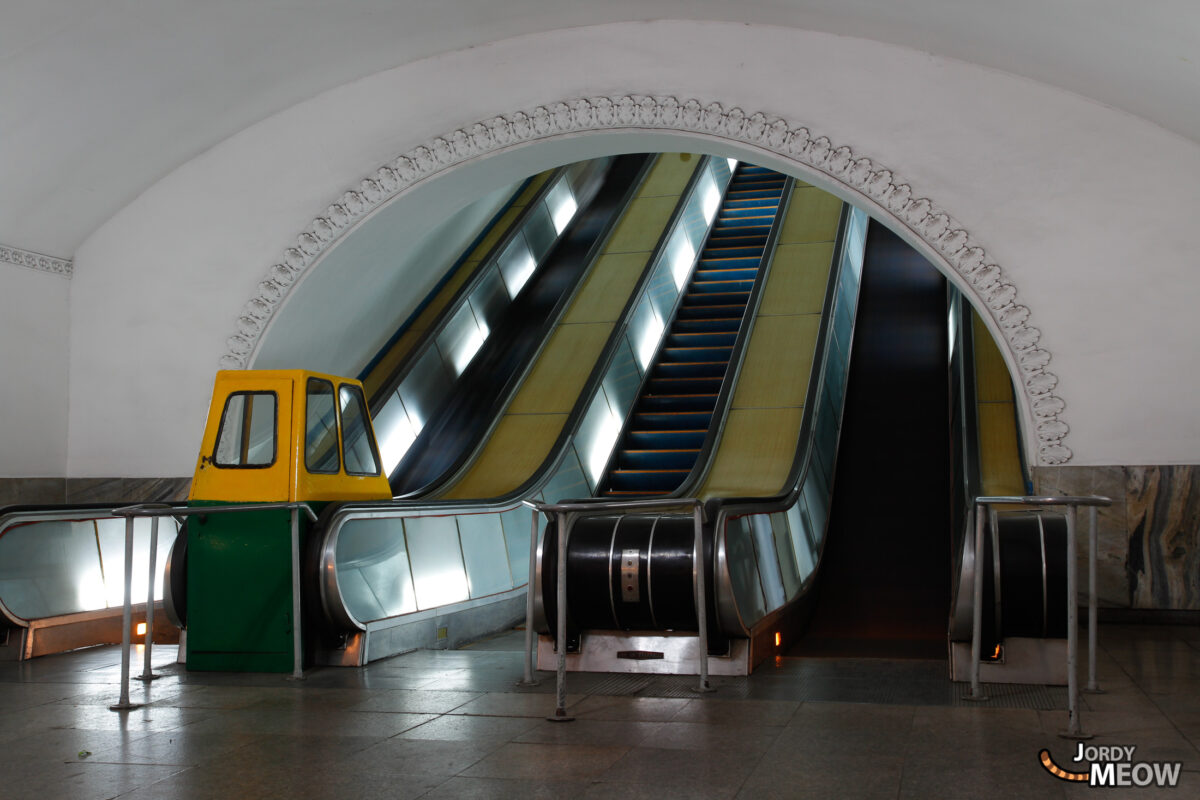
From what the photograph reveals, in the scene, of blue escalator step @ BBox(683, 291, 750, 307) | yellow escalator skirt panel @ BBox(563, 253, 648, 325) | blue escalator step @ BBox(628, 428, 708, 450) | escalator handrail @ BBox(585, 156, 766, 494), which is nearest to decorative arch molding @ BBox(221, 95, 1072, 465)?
escalator handrail @ BBox(585, 156, 766, 494)

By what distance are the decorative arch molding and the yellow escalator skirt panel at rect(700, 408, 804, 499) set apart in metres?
2.55

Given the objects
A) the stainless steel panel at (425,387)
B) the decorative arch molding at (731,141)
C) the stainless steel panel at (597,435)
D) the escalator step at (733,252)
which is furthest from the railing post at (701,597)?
the escalator step at (733,252)

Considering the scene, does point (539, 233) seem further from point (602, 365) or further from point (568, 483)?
point (568, 483)

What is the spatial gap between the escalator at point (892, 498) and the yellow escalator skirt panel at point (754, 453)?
833mm

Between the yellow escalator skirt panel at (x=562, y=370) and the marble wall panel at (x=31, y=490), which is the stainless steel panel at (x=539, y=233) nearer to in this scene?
the yellow escalator skirt panel at (x=562, y=370)

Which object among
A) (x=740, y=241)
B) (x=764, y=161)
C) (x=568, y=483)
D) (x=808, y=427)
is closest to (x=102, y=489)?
(x=568, y=483)

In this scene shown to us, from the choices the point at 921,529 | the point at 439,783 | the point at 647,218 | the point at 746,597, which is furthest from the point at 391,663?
the point at 647,218

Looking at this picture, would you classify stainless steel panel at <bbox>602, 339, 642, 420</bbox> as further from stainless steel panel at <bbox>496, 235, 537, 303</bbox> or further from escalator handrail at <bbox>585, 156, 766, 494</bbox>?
stainless steel panel at <bbox>496, 235, 537, 303</bbox>

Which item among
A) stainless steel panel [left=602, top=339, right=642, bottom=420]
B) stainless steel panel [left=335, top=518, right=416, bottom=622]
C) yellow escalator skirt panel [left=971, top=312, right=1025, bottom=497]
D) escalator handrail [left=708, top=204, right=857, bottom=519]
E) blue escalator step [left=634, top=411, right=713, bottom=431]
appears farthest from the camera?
blue escalator step [left=634, top=411, right=713, bottom=431]

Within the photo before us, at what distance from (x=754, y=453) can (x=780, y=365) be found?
1.69 metres

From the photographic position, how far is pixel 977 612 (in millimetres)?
4949

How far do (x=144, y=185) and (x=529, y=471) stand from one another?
401 centimetres

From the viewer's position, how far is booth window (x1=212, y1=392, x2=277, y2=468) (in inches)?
241

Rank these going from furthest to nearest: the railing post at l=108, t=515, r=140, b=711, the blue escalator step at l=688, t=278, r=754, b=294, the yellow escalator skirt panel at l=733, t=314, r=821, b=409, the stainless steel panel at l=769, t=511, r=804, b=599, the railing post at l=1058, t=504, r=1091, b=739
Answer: the blue escalator step at l=688, t=278, r=754, b=294, the yellow escalator skirt panel at l=733, t=314, r=821, b=409, the stainless steel panel at l=769, t=511, r=804, b=599, the railing post at l=108, t=515, r=140, b=711, the railing post at l=1058, t=504, r=1091, b=739
